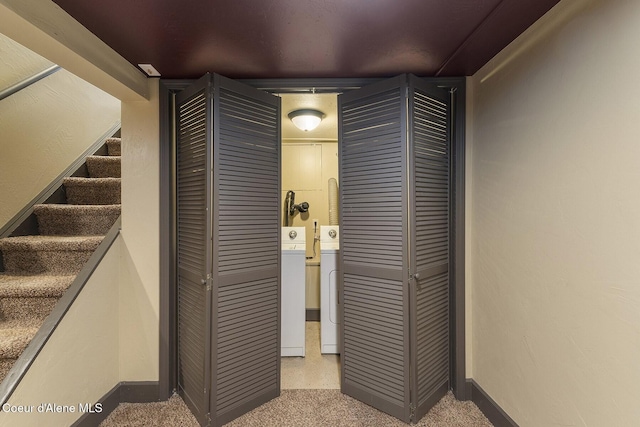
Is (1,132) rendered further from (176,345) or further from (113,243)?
(176,345)

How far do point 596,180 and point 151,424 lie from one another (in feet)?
8.38

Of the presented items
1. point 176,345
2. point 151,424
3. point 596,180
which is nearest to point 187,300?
point 176,345

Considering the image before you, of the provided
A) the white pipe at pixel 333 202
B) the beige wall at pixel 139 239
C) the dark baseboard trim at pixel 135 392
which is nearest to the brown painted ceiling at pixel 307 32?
the beige wall at pixel 139 239

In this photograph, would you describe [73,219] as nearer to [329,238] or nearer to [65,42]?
[65,42]

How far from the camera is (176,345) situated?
6.63ft

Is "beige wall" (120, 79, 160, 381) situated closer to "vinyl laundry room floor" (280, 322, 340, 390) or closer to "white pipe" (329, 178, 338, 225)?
"vinyl laundry room floor" (280, 322, 340, 390)

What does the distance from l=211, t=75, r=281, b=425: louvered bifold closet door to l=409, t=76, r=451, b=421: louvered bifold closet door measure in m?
0.88

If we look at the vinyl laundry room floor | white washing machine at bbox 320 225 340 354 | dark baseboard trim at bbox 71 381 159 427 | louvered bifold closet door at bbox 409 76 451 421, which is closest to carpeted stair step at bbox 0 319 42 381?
dark baseboard trim at bbox 71 381 159 427

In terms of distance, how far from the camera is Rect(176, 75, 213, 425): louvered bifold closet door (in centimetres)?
175

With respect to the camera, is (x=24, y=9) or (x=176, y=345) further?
(x=176, y=345)

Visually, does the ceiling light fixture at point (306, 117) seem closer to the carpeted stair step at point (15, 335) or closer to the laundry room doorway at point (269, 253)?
the laundry room doorway at point (269, 253)

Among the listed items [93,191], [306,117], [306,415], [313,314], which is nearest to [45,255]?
[93,191]

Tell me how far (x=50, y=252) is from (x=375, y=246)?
6.83 feet

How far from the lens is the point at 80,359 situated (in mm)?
1630
